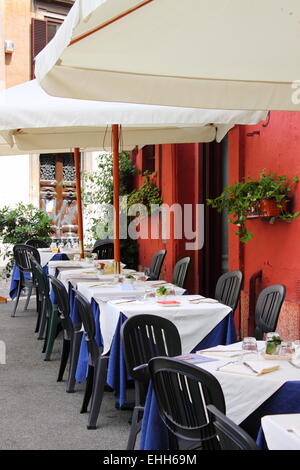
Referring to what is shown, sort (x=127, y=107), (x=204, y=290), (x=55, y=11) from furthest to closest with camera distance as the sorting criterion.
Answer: (x=55, y=11), (x=204, y=290), (x=127, y=107)

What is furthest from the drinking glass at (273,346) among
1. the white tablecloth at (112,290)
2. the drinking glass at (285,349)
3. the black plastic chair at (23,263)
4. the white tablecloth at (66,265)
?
the black plastic chair at (23,263)

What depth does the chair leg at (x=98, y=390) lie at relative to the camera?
448 cm

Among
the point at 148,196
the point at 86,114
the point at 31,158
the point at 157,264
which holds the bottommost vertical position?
the point at 157,264

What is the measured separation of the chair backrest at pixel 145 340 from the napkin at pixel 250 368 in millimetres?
Answer: 736

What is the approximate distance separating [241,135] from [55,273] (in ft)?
9.74

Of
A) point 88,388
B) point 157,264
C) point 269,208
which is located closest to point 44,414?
point 88,388

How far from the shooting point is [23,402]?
16.8ft

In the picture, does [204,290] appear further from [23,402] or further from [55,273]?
[23,402]

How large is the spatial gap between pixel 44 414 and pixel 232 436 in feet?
10.2

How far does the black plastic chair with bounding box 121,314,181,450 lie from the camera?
3.75 meters

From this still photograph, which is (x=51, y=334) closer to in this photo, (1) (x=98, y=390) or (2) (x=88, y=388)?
(2) (x=88, y=388)

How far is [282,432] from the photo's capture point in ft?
7.43

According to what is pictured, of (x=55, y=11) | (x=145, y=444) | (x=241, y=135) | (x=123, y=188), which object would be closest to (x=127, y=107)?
(x=241, y=135)

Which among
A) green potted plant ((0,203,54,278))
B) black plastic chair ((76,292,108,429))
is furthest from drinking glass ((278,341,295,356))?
green potted plant ((0,203,54,278))
